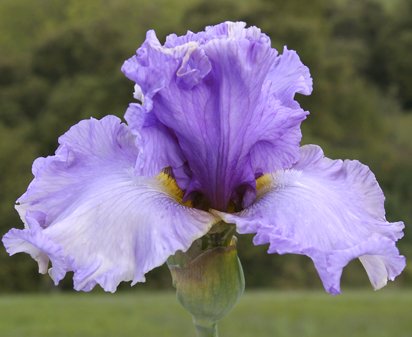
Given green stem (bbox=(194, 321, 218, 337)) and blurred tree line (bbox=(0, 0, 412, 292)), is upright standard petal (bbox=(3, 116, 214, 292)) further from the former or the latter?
blurred tree line (bbox=(0, 0, 412, 292))

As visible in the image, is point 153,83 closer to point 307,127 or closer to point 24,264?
point 24,264

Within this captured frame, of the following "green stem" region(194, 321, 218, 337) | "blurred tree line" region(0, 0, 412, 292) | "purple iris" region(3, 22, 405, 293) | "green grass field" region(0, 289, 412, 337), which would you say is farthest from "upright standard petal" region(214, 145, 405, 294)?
"blurred tree line" region(0, 0, 412, 292)

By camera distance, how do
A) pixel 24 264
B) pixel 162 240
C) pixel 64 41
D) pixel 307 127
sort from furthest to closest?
pixel 64 41 < pixel 307 127 < pixel 24 264 < pixel 162 240

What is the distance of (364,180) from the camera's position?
82 cm

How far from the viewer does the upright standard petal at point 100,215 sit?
0.69 metres

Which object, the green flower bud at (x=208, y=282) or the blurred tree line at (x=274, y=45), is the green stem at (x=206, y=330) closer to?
the green flower bud at (x=208, y=282)

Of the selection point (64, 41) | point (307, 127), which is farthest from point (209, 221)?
point (64, 41)

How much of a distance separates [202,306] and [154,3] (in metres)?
26.9

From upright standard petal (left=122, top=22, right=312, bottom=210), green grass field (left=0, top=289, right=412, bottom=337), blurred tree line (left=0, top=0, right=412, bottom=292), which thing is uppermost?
blurred tree line (left=0, top=0, right=412, bottom=292)

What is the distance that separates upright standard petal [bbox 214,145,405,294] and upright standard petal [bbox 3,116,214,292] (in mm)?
63

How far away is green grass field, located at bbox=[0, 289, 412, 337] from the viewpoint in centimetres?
598

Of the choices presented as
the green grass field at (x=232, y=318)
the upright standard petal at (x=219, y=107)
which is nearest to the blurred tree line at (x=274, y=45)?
the green grass field at (x=232, y=318)

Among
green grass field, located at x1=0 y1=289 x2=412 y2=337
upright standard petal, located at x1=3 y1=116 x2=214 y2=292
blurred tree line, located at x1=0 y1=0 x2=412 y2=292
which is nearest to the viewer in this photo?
upright standard petal, located at x1=3 y1=116 x2=214 y2=292

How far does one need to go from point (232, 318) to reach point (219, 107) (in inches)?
228
